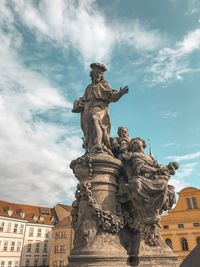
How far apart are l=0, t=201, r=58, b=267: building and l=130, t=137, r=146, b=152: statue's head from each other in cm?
4875

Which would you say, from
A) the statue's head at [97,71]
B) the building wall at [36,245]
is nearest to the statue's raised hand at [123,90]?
the statue's head at [97,71]

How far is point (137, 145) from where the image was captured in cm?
623

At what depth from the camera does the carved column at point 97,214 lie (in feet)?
15.5

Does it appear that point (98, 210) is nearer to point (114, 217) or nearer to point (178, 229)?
point (114, 217)

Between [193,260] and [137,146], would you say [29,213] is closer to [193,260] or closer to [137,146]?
[137,146]

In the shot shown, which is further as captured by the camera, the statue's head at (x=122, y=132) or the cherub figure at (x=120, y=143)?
the statue's head at (x=122, y=132)

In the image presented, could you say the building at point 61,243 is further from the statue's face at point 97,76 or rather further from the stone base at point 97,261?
the stone base at point 97,261

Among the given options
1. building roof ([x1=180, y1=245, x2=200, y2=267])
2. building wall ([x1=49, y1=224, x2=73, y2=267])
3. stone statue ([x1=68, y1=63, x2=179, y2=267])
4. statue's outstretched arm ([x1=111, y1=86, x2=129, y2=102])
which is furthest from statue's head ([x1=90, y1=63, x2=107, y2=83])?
building wall ([x1=49, y1=224, x2=73, y2=267])

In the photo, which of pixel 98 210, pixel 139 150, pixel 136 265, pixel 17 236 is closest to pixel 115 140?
pixel 139 150

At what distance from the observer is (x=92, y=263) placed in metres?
4.58

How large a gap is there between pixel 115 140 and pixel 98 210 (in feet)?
7.37

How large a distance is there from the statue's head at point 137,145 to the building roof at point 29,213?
49.4m

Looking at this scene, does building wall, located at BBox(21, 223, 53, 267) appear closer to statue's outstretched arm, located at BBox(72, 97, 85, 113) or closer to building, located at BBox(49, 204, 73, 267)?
building, located at BBox(49, 204, 73, 267)

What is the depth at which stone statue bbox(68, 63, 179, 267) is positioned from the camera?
4910mm
